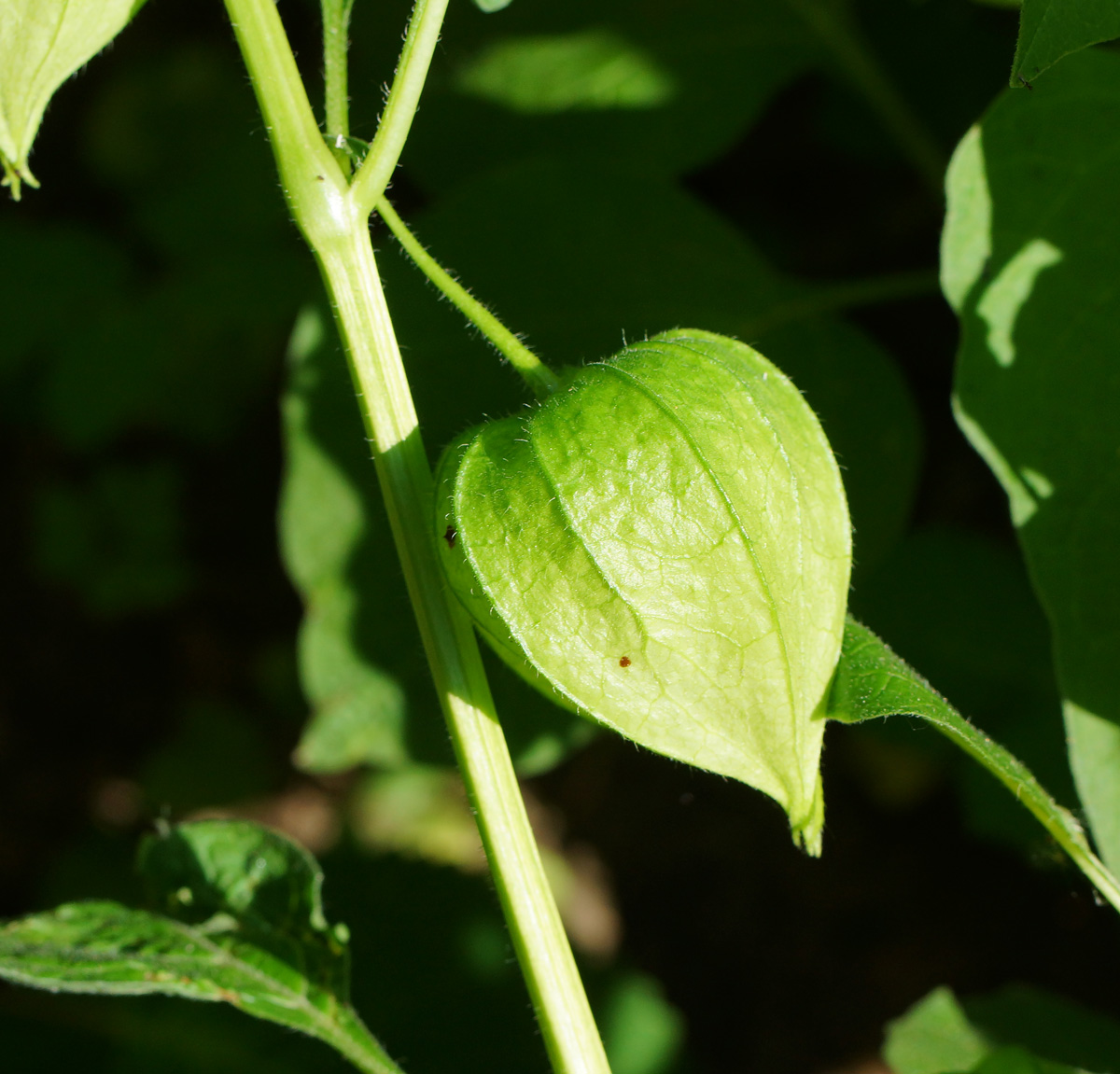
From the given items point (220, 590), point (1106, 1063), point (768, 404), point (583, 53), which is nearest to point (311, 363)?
point (583, 53)

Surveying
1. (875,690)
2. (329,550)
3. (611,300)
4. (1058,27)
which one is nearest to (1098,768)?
→ (875,690)

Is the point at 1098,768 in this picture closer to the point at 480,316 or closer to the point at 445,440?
the point at 480,316

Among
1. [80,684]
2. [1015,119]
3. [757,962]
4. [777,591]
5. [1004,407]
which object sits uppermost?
[1015,119]

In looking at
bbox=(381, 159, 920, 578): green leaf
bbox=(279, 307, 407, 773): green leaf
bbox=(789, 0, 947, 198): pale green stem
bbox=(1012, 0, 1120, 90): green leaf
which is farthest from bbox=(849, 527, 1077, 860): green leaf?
bbox=(1012, 0, 1120, 90): green leaf

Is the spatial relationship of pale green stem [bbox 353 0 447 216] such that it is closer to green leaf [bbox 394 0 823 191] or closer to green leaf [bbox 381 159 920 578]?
green leaf [bbox 381 159 920 578]

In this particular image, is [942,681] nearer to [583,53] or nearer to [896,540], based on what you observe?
[896,540]

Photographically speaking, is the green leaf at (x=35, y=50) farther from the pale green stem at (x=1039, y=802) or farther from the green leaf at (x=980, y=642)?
the green leaf at (x=980, y=642)
